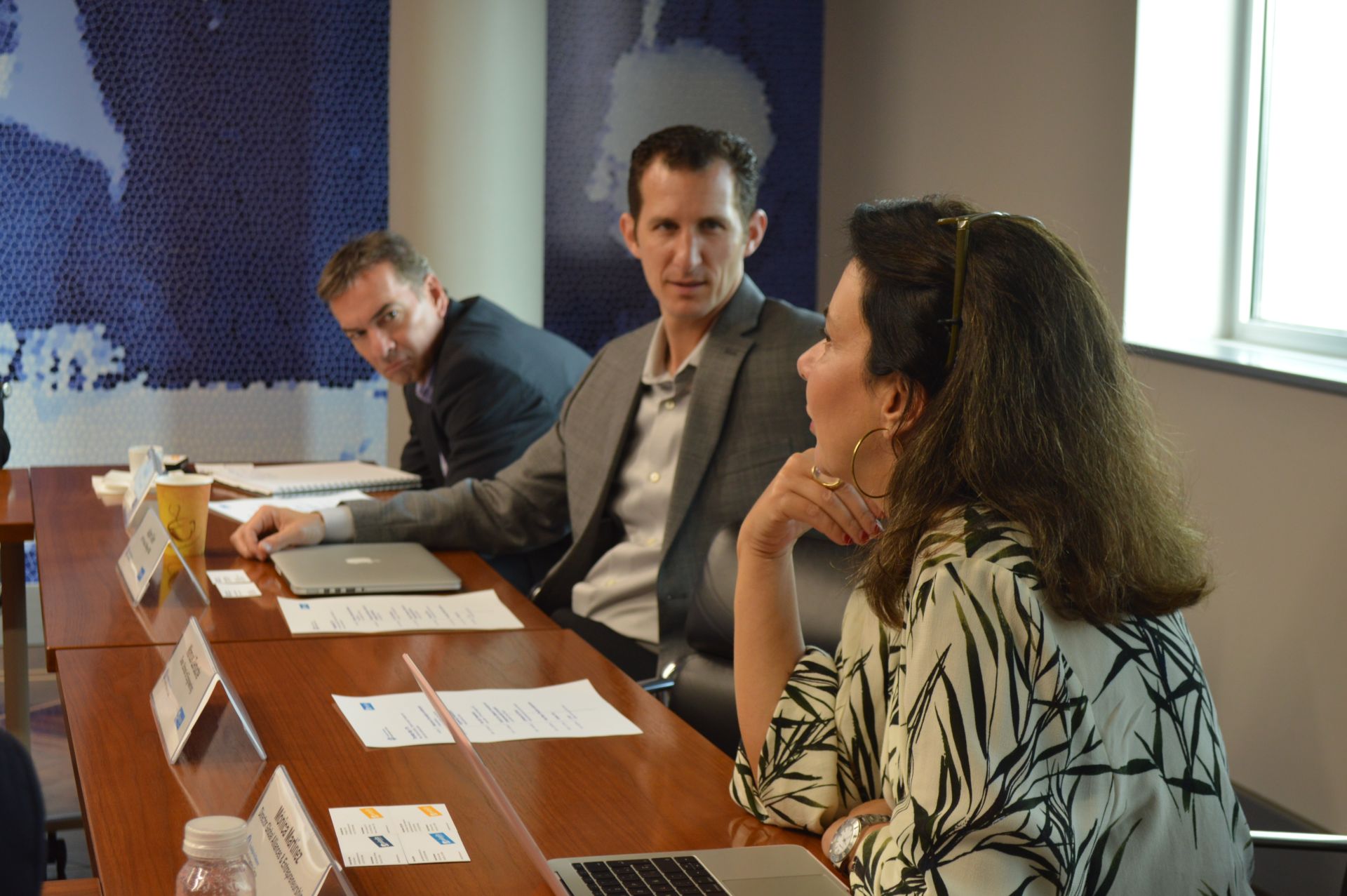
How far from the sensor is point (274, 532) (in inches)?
98.0

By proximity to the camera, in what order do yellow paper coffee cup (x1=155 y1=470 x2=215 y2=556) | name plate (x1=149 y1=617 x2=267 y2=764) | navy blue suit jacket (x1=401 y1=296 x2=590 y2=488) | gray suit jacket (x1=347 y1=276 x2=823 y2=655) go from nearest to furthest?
name plate (x1=149 y1=617 x2=267 y2=764)
yellow paper coffee cup (x1=155 y1=470 x2=215 y2=556)
gray suit jacket (x1=347 y1=276 x2=823 y2=655)
navy blue suit jacket (x1=401 y1=296 x2=590 y2=488)

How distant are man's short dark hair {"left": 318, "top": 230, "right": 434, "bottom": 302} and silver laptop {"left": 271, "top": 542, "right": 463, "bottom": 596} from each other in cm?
119

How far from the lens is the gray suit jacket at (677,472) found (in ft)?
8.39

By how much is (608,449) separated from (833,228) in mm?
2388

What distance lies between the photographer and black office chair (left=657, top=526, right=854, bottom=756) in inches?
75.5

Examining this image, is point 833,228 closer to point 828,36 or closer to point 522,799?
point 828,36

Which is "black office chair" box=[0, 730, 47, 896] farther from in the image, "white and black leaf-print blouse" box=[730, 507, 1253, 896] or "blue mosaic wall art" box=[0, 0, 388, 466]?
"blue mosaic wall art" box=[0, 0, 388, 466]

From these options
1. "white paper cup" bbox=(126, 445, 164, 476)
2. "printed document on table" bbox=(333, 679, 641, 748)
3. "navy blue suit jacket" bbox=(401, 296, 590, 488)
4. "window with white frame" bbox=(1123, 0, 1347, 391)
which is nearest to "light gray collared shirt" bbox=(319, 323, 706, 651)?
"navy blue suit jacket" bbox=(401, 296, 590, 488)

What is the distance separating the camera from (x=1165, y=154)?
3166 millimetres

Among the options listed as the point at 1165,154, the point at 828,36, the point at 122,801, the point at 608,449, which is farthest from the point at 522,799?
the point at 828,36

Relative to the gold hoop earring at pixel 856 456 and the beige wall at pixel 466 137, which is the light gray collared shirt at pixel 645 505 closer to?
the gold hoop earring at pixel 856 456

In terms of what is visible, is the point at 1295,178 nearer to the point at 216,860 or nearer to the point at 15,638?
the point at 216,860

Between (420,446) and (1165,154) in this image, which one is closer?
(1165,154)

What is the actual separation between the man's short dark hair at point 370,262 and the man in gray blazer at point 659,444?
816mm
